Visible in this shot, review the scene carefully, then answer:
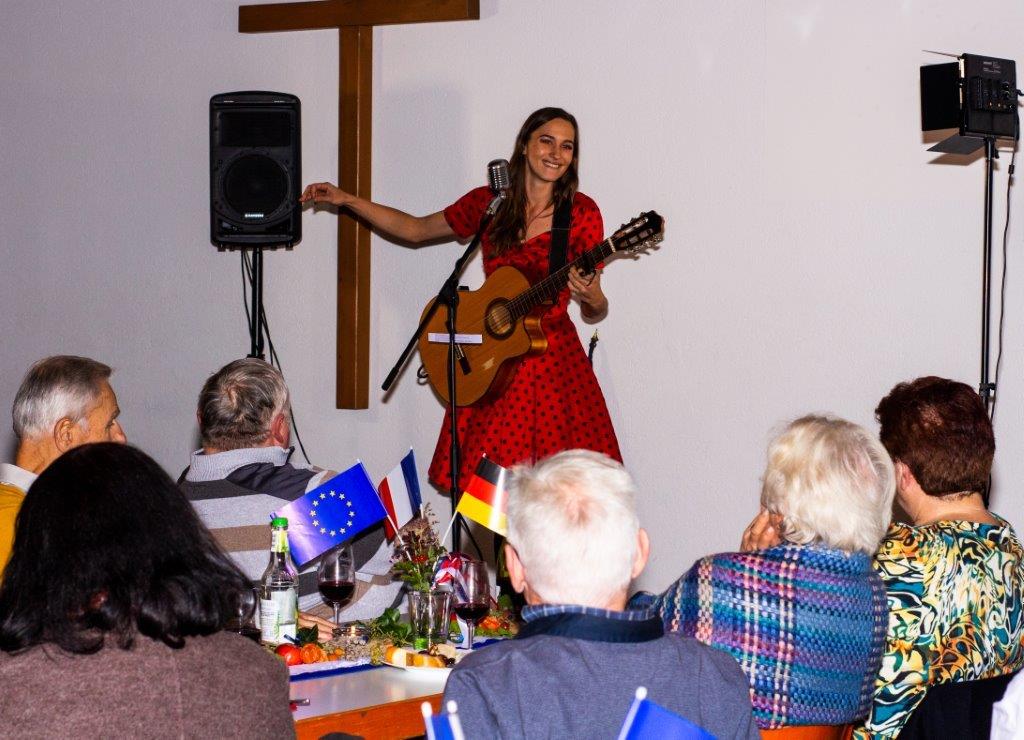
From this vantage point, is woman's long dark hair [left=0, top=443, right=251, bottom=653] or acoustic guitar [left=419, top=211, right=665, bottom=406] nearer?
woman's long dark hair [left=0, top=443, right=251, bottom=653]

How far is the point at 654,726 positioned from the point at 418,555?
114 cm

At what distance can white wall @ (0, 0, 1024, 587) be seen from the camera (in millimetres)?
4277

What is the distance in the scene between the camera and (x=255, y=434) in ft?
9.43

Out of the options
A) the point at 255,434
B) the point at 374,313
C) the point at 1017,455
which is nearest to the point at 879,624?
the point at 255,434

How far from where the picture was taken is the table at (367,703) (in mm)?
2037

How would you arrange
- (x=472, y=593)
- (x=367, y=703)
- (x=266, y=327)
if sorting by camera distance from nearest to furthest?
1. (x=367, y=703)
2. (x=472, y=593)
3. (x=266, y=327)

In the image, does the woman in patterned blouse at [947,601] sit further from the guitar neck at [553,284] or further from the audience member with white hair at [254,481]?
A: the guitar neck at [553,284]

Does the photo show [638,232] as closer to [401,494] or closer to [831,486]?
[401,494]

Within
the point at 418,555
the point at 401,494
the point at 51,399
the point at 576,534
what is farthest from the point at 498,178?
the point at 576,534

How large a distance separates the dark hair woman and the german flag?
896mm

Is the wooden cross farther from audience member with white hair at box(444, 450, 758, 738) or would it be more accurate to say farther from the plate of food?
audience member with white hair at box(444, 450, 758, 738)

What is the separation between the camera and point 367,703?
212 cm

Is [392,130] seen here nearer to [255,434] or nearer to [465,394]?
[465,394]

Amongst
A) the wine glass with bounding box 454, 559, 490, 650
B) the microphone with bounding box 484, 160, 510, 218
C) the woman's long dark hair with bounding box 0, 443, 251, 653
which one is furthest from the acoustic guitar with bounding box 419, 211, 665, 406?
the woman's long dark hair with bounding box 0, 443, 251, 653
